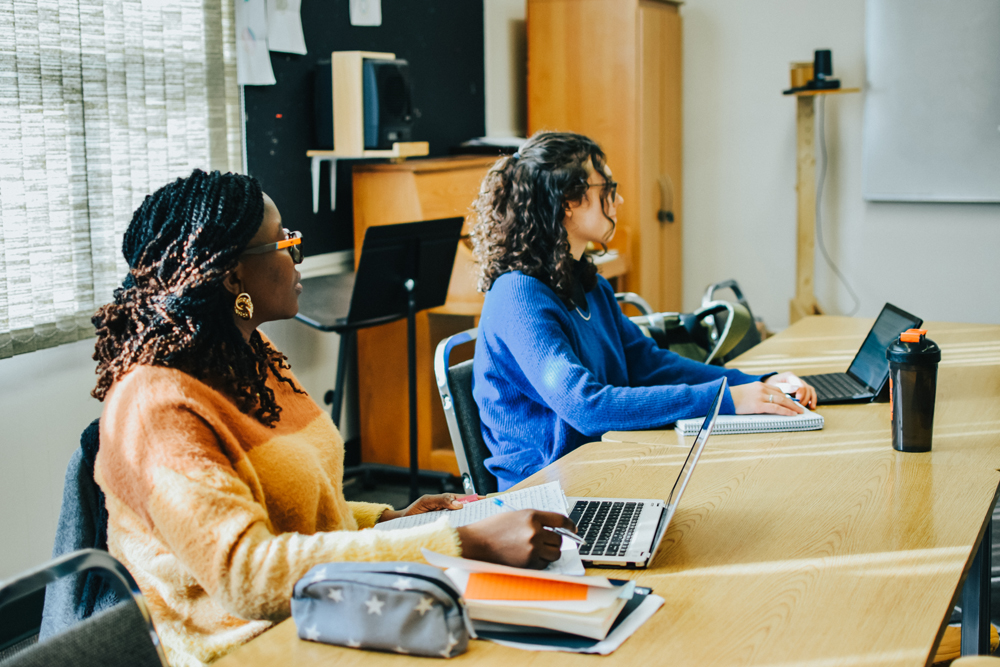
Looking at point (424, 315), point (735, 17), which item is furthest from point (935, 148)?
point (424, 315)

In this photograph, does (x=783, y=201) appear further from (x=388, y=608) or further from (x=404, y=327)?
(x=388, y=608)

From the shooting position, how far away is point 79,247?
2.62 metres

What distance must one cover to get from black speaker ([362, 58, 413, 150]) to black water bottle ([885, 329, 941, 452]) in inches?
90.8

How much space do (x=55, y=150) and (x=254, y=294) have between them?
59.9 inches

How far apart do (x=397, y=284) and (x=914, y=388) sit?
186 cm

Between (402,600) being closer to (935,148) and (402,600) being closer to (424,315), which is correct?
(424,315)

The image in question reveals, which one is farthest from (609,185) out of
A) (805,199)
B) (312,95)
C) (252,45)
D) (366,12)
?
(805,199)

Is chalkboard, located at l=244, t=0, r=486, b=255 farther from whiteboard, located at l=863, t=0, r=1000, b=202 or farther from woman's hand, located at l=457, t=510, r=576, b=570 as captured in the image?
woman's hand, located at l=457, t=510, r=576, b=570

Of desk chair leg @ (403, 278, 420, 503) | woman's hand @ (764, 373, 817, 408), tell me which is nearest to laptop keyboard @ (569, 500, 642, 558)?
woman's hand @ (764, 373, 817, 408)

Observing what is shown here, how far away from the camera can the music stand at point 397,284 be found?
3.01 metres

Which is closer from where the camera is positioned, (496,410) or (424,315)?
(496,410)

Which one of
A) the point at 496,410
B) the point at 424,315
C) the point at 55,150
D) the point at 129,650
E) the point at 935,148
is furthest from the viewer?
the point at 935,148

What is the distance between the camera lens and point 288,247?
4.51 feet

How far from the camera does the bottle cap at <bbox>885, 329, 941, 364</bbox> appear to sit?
5.44 feet
